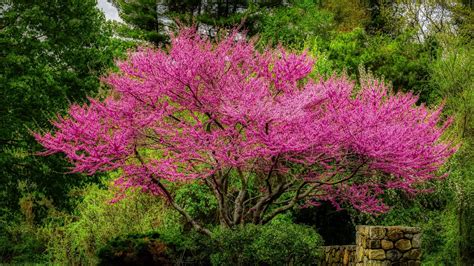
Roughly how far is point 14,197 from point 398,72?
1544cm

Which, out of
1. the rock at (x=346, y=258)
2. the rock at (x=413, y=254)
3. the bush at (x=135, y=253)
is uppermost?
the rock at (x=413, y=254)

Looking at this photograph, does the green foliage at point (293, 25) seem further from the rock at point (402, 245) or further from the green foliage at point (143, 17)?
the rock at point (402, 245)

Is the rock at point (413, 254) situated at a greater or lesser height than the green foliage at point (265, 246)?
greater

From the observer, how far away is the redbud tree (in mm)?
10430

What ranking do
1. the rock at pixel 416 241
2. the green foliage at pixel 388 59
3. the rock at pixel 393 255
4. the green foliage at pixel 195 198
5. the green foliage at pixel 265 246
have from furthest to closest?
the green foliage at pixel 388 59, the green foliage at pixel 195 198, the green foliage at pixel 265 246, the rock at pixel 416 241, the rock at pixel 393 255

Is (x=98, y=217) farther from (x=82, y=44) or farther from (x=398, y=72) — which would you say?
(x=398, y=72)

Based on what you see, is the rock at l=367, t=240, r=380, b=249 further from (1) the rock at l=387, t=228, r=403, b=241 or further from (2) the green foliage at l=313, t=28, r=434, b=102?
(2) the green foliage at l=313, t=28, r=434, b=102

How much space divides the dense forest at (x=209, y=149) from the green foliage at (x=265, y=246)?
1.3 inches

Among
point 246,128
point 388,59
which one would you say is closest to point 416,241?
point 246,128

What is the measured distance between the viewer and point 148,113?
1173 cm

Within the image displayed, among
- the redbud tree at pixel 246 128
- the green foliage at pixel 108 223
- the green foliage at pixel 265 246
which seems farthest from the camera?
the green foliage at pixel 108 223

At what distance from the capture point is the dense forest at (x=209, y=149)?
10734mm

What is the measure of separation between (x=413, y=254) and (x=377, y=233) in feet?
2.38

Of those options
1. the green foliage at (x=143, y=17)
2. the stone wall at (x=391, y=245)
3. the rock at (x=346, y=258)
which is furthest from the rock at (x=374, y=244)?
the green foliage at (x=143, y=17)
